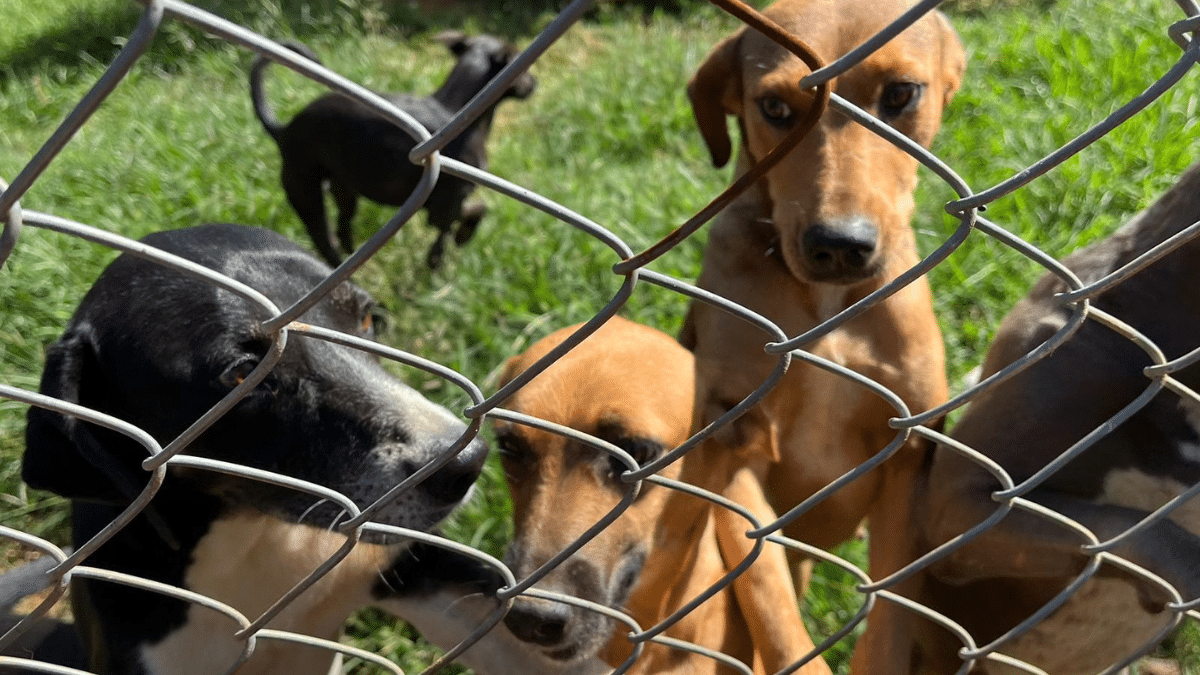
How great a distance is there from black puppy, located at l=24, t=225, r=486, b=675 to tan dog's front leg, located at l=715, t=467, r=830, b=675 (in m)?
0.85

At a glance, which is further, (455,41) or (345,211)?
(455,41)

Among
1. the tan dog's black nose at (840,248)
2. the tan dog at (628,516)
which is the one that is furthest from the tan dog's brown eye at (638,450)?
the tan dog's black nose at (840,248)

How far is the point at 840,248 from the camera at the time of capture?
101 inches

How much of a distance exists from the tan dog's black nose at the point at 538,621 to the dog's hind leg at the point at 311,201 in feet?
9.51

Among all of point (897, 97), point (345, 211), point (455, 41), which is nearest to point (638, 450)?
point (897, 97)

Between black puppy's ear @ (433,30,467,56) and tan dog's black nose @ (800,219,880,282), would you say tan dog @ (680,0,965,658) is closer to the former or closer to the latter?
tan dog's black nose @ (800,219,880,282)

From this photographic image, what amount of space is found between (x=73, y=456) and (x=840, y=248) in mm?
1832

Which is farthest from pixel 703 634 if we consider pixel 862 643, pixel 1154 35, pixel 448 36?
pixel 1154 35

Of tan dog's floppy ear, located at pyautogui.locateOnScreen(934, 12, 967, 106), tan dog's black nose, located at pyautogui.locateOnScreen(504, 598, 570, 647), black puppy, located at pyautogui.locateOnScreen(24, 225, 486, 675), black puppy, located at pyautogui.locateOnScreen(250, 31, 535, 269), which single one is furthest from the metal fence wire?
black puppy, located at pyautogui.locateOnScreen(250, 31, 535, 269)

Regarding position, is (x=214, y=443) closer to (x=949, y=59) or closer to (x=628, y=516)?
(x=628, y=516)

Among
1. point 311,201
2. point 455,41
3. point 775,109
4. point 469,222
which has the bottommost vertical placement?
point 469,222

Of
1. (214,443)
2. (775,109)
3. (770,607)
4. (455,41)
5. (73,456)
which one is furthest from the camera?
(455,41)

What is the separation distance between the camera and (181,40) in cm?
698

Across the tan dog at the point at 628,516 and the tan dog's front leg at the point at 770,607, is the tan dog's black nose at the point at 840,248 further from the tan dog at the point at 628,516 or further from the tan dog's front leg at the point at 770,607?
the tan dog's front leg at the point at 770,607
